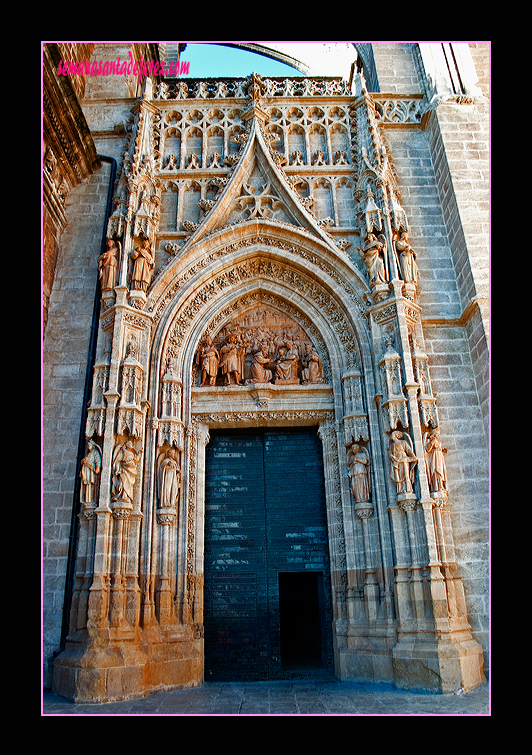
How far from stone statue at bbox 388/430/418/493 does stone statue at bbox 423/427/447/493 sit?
0.26 metres

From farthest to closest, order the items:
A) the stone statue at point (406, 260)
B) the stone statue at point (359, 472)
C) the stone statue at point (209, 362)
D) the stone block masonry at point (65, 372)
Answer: the stone statue at point (209, 362)
the stone statue at point (406, 260)
the stone statue at point (359, 472)
the stone block masonry at point (65, 372)

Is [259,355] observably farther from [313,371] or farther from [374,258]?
[374,258]

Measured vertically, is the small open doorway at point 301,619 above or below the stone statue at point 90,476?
below

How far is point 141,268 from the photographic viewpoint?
8930 mm

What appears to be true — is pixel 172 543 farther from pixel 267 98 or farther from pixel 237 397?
pixel 267 98

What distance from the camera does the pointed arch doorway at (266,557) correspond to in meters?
7.99

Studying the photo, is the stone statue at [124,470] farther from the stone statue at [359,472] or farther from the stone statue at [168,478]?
the stone statue at [359,472]

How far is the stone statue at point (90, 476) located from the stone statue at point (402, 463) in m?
4.29

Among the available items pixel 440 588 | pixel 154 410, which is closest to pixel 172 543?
pixel 154 410

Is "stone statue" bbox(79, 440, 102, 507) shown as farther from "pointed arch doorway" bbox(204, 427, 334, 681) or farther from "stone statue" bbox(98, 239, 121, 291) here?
"stone statue" bbox(98, 239, 121, 291)

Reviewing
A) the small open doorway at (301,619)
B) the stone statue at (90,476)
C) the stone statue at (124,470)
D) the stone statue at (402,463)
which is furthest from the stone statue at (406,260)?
the stone statue at (90,476)

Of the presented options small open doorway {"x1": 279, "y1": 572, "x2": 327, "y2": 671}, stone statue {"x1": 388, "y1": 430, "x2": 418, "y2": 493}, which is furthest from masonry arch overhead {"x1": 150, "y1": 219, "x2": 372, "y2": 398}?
small open doorway {"x1": 279, "y1": 572, "x2": 327, "y2": 671}

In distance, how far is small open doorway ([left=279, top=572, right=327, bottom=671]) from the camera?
8531 mm

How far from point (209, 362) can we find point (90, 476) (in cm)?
284
